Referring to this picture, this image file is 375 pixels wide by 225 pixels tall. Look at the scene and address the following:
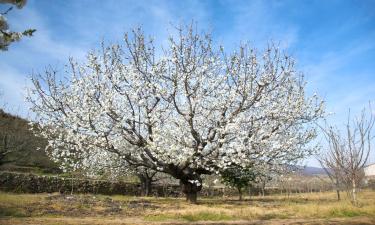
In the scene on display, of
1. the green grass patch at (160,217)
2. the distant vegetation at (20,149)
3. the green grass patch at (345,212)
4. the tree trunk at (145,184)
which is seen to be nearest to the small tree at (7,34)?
the green grass patch at (160,217)

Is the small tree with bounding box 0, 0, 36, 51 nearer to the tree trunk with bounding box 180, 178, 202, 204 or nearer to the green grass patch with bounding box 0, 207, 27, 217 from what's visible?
the green grass patch with bounding box 0, 207, 27, 217

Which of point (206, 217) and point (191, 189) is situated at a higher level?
point (191, 189)

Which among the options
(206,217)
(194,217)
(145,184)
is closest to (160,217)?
(194,217)

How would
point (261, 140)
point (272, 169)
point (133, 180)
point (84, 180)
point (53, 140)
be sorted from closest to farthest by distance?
point (261, 140) → point (53, 140) → point (272, 169) → point (84, 180) → point (133, 180)

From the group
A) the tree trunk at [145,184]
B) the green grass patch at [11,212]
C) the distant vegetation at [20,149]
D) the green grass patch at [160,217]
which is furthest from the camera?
the tree trunk at [145,184]

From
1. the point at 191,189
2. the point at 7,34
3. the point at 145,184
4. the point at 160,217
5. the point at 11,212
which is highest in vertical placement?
the point at 7,34

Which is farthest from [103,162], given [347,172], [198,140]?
[347,172]

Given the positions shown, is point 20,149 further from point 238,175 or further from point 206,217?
point 206,217

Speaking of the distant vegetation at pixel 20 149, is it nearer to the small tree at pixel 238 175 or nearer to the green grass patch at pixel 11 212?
the green grass patch at pixel 11 212

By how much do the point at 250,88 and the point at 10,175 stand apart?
2040 cm

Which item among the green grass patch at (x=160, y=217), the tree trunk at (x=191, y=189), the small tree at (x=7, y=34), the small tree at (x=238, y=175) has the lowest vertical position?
the green grass patch at (x=160, y=217)

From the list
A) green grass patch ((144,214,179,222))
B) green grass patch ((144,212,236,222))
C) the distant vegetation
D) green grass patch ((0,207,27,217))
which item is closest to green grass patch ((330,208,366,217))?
green grass patch ((144,212,236,222))

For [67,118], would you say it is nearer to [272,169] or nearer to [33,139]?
[272,169]

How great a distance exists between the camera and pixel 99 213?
15.4 metres
